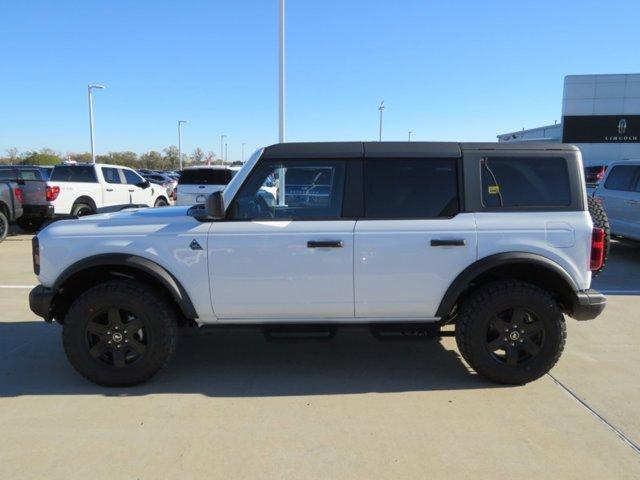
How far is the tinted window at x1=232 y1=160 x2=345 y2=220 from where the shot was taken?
3.96 m

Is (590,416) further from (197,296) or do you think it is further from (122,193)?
(122,193)

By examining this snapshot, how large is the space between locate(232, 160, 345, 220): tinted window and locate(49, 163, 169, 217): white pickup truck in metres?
9.25

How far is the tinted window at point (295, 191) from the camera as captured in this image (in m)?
3.96

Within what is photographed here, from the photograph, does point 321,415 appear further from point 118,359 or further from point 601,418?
point 601,418

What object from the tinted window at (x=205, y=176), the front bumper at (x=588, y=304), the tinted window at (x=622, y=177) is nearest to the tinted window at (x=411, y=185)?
the front bumper at (x=588, y=304)

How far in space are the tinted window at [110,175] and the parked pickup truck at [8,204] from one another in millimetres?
2212

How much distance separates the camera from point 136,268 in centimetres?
387

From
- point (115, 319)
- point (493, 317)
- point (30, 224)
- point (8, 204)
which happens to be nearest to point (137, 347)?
point (115, 319)

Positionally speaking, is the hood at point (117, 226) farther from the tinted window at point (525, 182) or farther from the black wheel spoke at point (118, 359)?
the tinted window at point (525, 182)

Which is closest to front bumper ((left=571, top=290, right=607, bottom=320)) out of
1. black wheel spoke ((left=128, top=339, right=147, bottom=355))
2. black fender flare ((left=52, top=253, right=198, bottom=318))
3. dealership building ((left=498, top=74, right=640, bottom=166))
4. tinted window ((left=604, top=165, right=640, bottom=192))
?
black fender flare ((left=52, top=253, right=198, bottom=318))

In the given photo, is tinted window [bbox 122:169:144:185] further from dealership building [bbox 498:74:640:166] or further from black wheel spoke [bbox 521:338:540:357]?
dealership building [bbox 498:74:640:166]

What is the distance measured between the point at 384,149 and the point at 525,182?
3.65ft

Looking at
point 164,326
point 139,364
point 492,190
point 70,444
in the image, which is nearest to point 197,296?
point 164,326

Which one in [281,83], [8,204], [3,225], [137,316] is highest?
[281,83]
